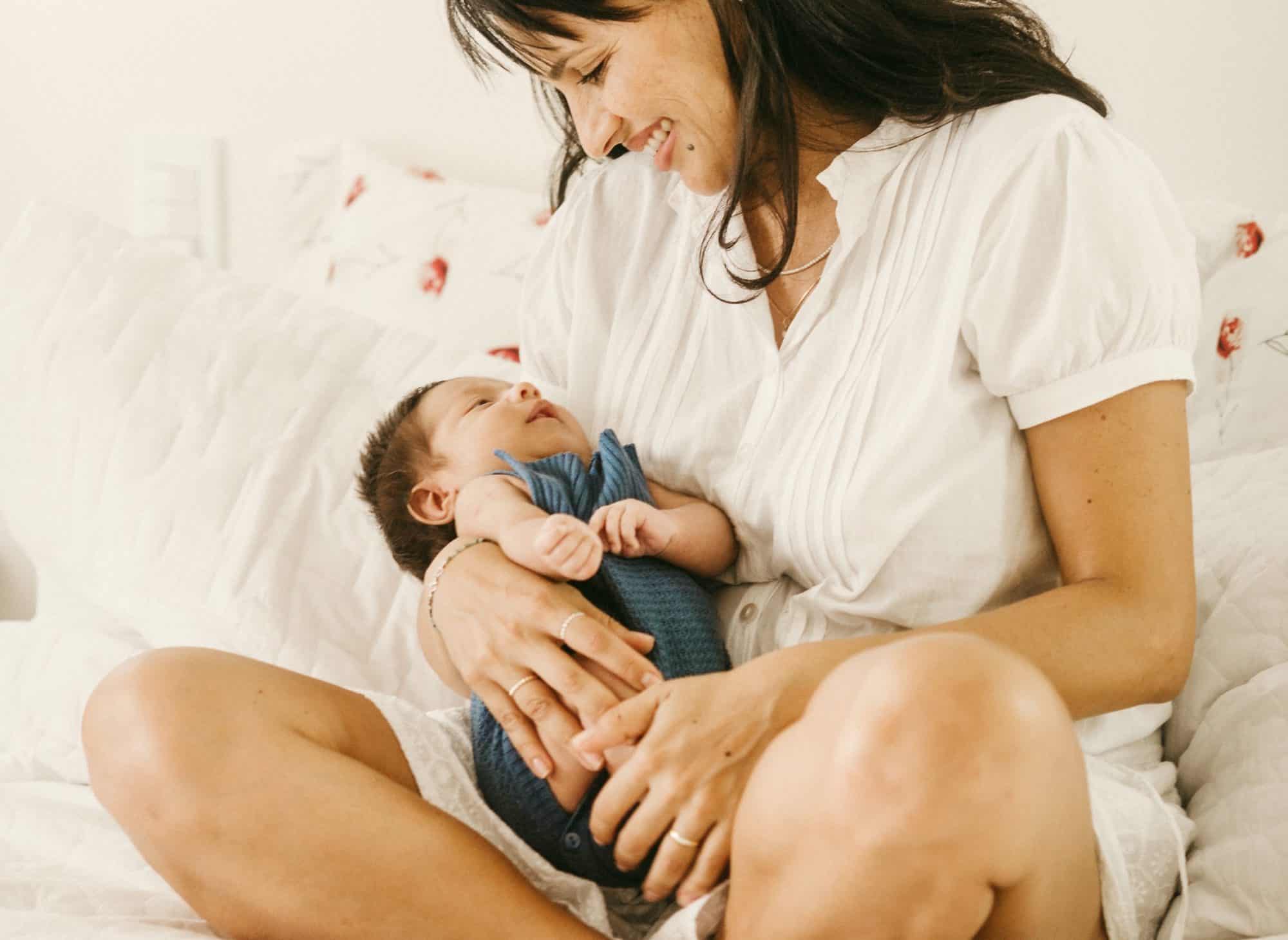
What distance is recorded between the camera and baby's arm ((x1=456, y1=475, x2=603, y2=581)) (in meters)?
0.97

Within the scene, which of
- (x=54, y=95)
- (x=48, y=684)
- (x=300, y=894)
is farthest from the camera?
(x=54, y=95)

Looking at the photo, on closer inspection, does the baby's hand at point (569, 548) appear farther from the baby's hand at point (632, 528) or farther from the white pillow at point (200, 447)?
the white pillow at point (200, 447)

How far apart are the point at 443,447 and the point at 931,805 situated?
70 centimetres

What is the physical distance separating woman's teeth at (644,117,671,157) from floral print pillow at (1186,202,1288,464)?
2.24 ft

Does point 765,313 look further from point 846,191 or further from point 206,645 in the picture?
point 206,645

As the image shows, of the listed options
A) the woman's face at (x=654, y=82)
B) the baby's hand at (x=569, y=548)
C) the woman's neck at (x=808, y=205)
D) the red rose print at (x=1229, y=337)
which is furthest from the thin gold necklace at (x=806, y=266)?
the red rose print at (x=1229, y=337)

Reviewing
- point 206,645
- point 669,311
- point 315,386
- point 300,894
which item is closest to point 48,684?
point 206,645

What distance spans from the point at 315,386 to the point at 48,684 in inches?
18.3

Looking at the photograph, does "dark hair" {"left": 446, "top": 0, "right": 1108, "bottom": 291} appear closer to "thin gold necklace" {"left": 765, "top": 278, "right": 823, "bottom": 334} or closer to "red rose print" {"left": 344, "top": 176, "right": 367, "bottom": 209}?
"thin gold necklace" {"left": 765, "top": 278, "right": 823, "bottom": 334}

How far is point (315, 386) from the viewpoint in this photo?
151 cm

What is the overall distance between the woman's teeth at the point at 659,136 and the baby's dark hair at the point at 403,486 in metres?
0.37

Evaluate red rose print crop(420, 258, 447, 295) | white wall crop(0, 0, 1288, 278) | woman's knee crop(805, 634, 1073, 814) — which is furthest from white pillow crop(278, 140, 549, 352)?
woman's knee crop(805, 634, 1073, 814)

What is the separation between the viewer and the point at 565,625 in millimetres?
952

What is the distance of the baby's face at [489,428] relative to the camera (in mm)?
1174
